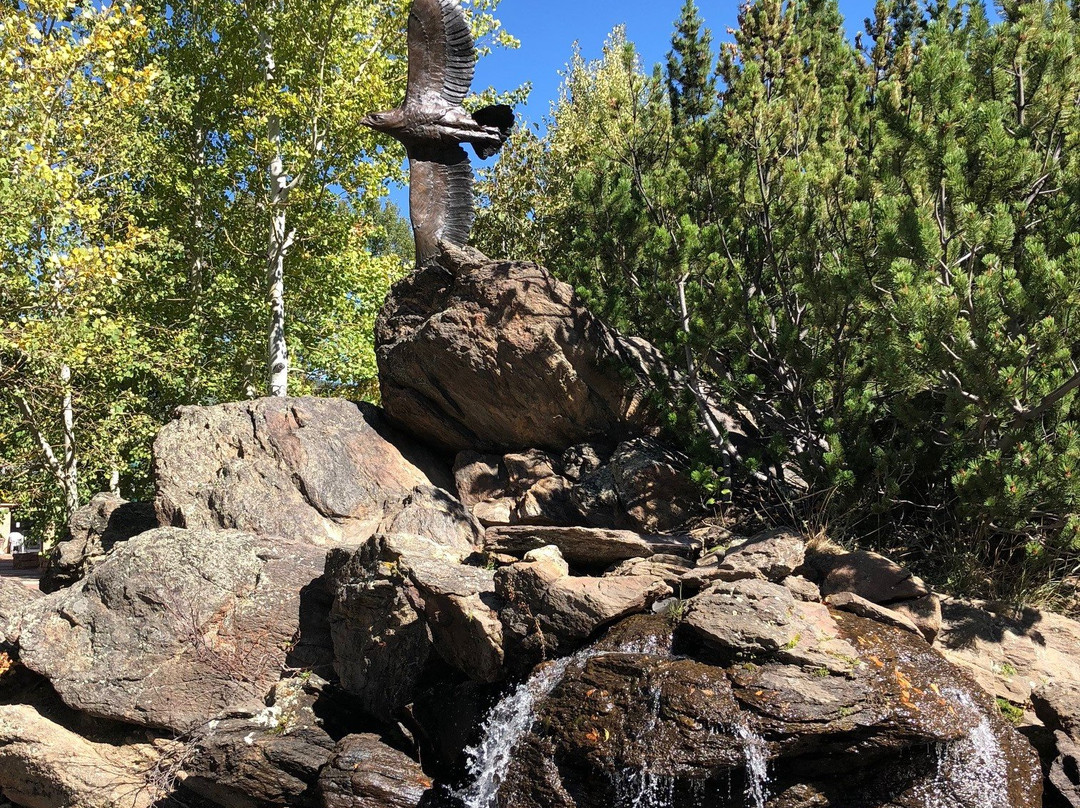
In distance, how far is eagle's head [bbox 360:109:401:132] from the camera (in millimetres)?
10453

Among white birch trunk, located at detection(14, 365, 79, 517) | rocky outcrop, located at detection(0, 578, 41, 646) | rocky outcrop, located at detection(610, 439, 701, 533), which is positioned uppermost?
white birch trunk, located at detection(14, 365, 79, 517)

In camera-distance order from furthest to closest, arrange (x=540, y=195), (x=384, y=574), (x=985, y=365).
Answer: (x=540, y=195), (x=384, y=574), (x=985, y=365)

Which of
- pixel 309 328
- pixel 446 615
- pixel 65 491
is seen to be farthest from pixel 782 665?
pixel 309 328

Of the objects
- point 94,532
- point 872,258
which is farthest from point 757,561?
point 94,532

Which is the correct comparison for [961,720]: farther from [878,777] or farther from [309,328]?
[309,328]

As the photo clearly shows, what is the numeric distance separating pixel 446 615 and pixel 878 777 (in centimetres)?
291

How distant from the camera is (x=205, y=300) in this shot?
1747 centimetres

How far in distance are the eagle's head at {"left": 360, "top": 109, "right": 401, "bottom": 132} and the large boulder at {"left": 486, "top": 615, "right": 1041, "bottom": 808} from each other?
284 inches

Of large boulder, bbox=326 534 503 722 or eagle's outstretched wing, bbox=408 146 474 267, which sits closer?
large boulder, bbox=326 534 503 722

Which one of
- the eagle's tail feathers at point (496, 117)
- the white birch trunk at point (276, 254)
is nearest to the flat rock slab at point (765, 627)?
the eagle's tail feathers at point (496, 117)

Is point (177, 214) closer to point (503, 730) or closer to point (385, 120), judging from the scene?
point (385, 120)

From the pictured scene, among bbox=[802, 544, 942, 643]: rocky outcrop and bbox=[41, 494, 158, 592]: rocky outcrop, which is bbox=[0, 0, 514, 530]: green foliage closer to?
bbox=[41, 494, 158, 592]: rocky outcrop

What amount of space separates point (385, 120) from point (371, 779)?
719 cm

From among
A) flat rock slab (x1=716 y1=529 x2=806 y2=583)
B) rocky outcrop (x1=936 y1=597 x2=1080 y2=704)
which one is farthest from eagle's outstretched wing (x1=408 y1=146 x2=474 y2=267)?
rocky outcrop (x1=936 y1=597 x2=1080 y2=704)
